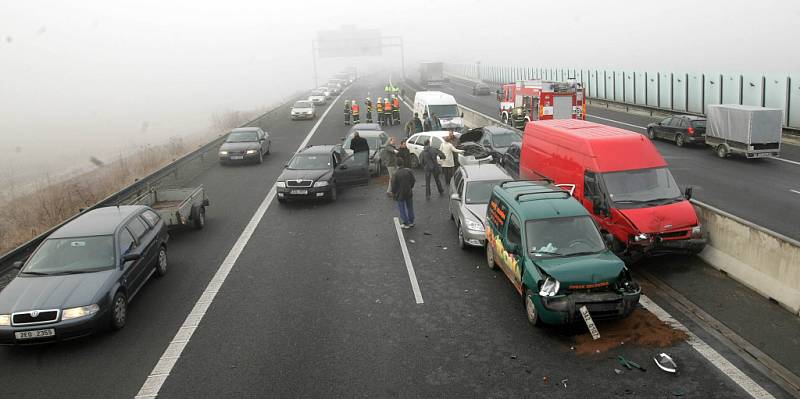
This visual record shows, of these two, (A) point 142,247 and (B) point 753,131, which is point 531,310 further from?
(B) point 753,131

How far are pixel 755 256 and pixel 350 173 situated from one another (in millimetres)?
11687

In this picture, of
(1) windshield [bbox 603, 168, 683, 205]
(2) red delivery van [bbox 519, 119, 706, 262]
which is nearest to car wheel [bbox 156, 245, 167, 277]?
(2) red delivery van [bbox 519, 119, 706, 262]

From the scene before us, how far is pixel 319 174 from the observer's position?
56.1 ft

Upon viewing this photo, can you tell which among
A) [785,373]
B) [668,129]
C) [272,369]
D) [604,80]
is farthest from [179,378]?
[604,80]

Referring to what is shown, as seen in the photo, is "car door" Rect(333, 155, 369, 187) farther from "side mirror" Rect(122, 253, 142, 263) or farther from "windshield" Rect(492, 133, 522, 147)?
"side mirror" Rect(122, 253, 142, 263)

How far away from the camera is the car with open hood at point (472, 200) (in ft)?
39.4

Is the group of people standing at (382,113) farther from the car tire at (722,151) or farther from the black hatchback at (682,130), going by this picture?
the car tire at (722,151)

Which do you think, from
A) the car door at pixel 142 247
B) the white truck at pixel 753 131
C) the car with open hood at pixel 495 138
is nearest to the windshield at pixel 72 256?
the car door at pixel 142 247

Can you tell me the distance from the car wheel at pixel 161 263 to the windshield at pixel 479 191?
6.46 meters

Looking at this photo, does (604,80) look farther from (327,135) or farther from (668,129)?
(327,135)

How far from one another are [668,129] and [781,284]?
19.2m

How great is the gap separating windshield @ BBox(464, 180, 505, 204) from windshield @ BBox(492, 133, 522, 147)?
8.10m

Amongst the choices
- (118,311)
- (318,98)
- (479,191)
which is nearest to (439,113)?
(479,191)

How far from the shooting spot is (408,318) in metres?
9.11
